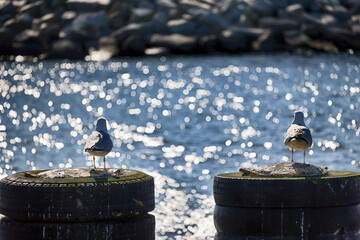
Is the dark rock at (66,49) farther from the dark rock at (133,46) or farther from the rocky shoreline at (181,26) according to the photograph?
the dark rock at (133,46)

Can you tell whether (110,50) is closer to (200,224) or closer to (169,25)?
(169,25)

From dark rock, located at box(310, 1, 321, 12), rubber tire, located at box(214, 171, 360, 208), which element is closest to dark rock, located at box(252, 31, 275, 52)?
dark rock, located at box(310, 1, 321, 12)

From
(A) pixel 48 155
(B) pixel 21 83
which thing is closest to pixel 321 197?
(A) pixel 48 155

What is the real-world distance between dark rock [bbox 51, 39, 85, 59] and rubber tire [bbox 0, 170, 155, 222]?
296ft

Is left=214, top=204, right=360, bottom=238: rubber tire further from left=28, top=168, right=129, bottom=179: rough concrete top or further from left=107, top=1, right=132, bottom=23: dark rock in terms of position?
left=107, top=1, right=132, bottom=23: dark rock

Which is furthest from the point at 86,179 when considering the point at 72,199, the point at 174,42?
the point at 174,42

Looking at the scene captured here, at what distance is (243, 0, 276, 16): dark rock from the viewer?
97.4m

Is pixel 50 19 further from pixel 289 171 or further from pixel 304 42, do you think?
pixel 289 171

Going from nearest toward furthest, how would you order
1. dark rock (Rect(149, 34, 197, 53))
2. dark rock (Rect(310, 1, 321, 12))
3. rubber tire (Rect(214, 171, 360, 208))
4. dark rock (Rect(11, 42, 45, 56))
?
rubber tire (Rect(214, 171, 360, 208)) → dark rock (Rect(149, 34, 197, 53)) → dark rock (Rect(310, 1, 321, 12)) → dark rock (Rect(11, 42, 45, 56))

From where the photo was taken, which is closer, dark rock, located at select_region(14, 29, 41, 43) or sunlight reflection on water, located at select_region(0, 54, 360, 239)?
sunlight reflection on water, located at select_region(0, 54, 360, 239)

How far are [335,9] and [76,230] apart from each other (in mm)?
89560

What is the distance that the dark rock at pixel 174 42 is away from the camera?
95312mm

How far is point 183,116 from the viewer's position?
4825cm

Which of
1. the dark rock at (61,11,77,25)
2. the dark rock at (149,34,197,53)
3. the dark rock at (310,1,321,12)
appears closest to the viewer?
the dark rock at (149,34,197,53)
